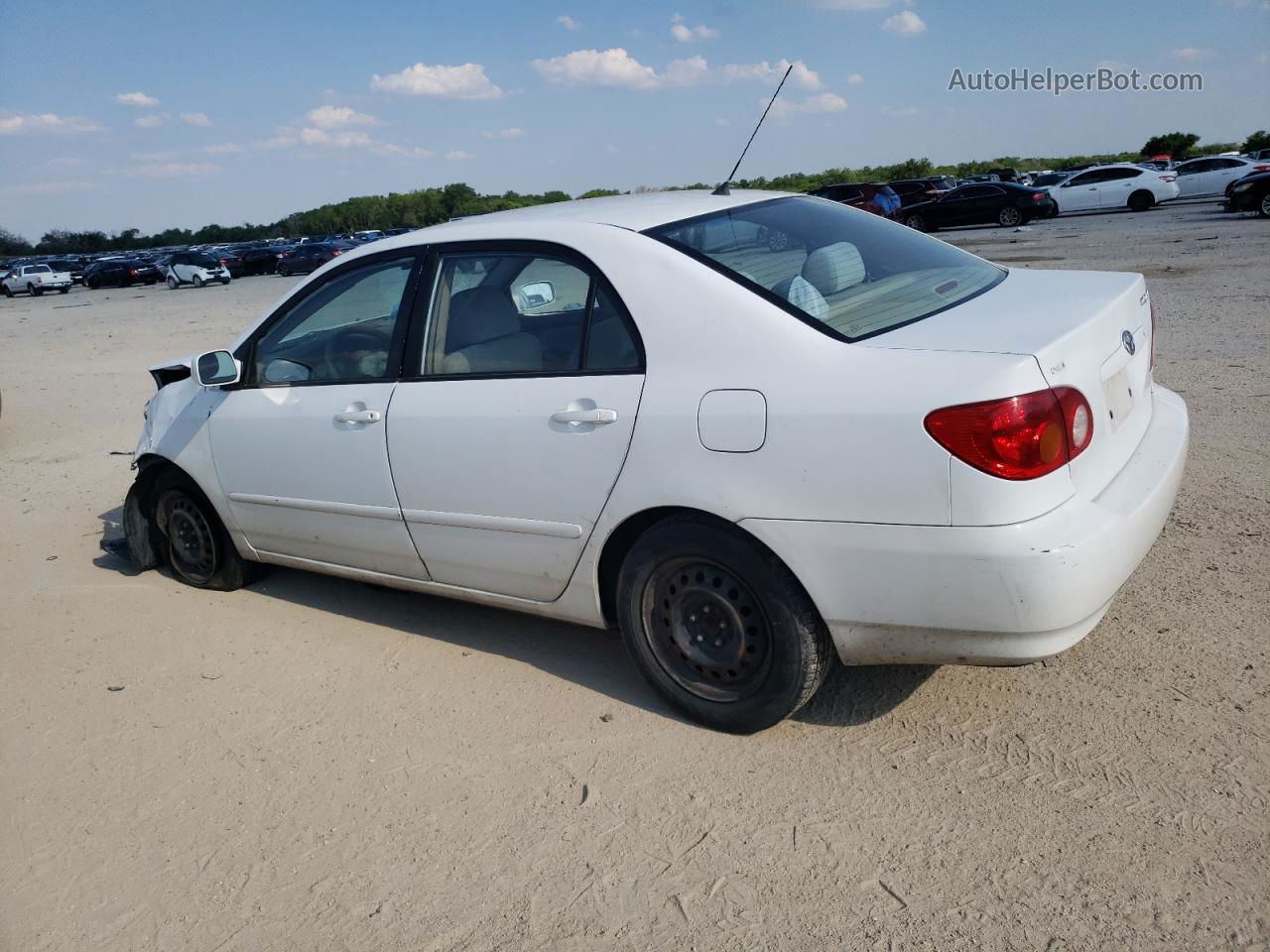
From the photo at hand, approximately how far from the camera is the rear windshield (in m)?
3.17

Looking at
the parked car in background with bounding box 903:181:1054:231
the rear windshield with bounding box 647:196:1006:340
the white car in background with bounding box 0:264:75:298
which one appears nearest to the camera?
the rear windshield with bounding box 647:196:1006:340

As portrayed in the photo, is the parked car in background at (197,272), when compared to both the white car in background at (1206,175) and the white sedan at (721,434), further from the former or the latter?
the white sedan at (721,434)

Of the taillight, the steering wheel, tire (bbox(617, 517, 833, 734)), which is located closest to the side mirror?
the steering wheel

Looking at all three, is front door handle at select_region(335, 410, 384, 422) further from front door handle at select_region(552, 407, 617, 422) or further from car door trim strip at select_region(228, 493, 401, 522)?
front door handle at select_region(552, 407, 617, 422)

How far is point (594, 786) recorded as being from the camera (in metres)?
3.12

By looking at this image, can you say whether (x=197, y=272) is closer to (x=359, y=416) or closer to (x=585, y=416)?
(x=359, y=416)

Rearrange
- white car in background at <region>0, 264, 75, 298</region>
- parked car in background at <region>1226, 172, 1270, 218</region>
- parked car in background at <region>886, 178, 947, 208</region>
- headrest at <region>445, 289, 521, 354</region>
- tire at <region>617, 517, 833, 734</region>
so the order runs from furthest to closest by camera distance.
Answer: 1. white car in background at <region>0, 264, 75, 298</region>
2. parked car in background at <region>886, 178, 947, 208</region>
3. parked car in background at <region>1226, 172, 1270, 218</region>
4. headrest at <region>445, 289, 521, 354</region>
5. tire at <region>617, 517, 833, 734</region>

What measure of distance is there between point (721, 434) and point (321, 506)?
6.44ft

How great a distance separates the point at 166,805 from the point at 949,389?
2.68 m

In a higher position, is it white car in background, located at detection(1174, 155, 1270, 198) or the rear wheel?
white car in background, located at detection(1174, 155, 1270, 198)

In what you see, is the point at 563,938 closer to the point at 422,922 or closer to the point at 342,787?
the point at 422,922

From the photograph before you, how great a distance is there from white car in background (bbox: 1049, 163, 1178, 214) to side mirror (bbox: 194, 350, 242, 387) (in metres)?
30.7

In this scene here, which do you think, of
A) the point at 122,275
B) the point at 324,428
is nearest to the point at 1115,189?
the point at 324,428

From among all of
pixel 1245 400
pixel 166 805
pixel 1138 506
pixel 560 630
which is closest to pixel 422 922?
pixel 166 805
